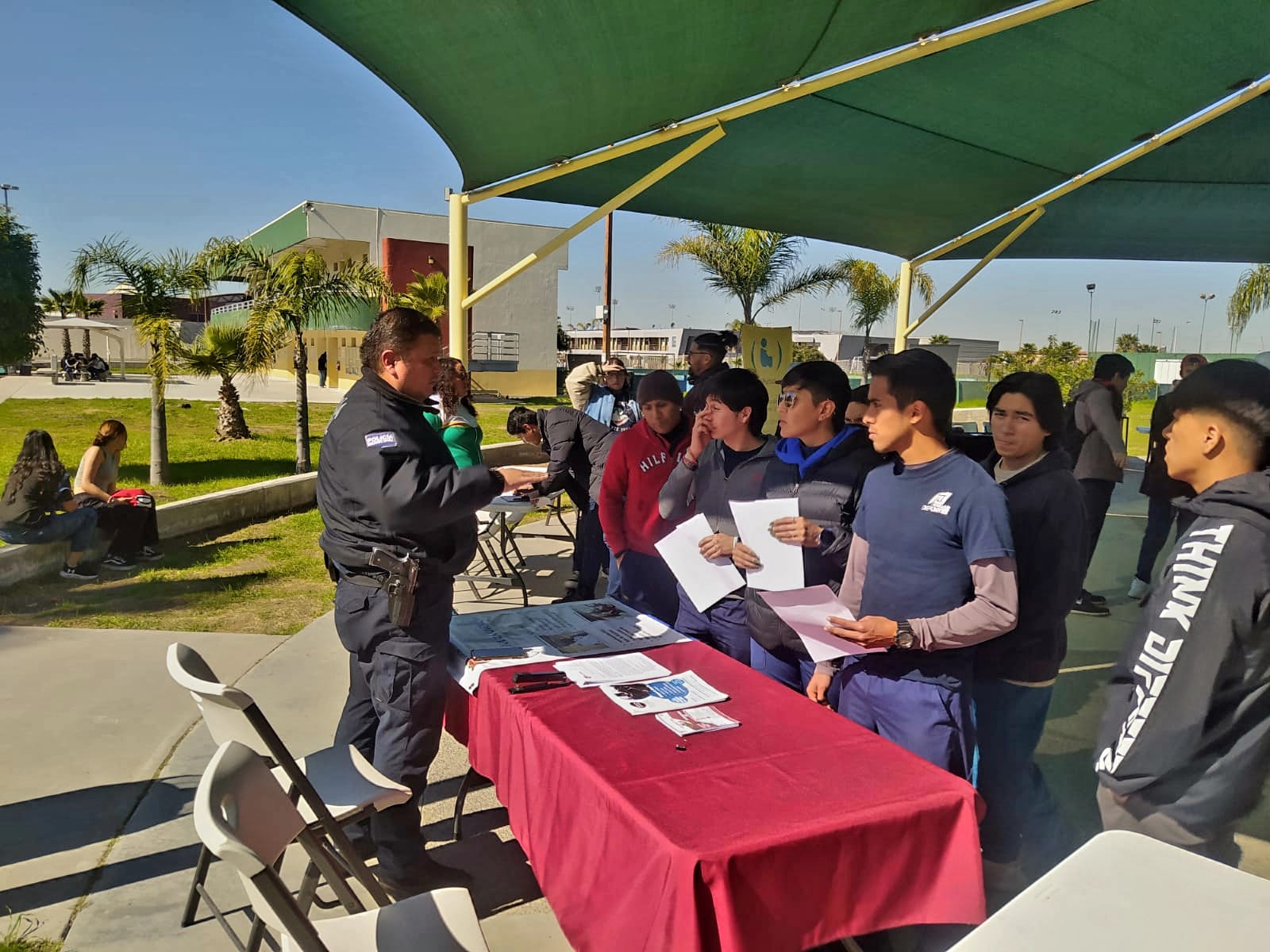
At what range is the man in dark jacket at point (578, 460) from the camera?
580 centimetres

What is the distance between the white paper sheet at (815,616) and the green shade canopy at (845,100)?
2504mm

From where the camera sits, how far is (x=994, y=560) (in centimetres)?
209

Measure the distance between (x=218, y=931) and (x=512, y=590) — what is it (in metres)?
3.96

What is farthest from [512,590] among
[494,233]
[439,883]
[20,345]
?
[494,233]

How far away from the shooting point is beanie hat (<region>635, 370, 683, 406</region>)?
151 inches

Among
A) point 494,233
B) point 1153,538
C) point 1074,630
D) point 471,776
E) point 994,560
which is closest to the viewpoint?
point 994,560

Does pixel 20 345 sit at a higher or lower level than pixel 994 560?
higher

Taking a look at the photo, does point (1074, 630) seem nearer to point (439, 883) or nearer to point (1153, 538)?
point (1153, 538)

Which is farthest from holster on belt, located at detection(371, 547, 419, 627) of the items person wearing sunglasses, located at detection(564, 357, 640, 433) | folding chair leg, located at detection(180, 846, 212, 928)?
person wearing sunglasses, located at detection(564, 357, 640, 433)

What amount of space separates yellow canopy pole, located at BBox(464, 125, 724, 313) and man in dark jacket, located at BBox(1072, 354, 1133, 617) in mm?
3146

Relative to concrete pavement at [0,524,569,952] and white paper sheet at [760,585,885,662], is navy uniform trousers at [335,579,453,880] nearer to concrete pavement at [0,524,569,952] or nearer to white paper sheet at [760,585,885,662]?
concrete pavement at [0,524,569,952]

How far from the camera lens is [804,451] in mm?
2902

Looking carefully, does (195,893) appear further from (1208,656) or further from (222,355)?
(222,355)

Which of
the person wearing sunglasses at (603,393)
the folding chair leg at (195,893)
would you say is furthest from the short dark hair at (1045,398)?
the person wearing sunglasses at (603,393)
